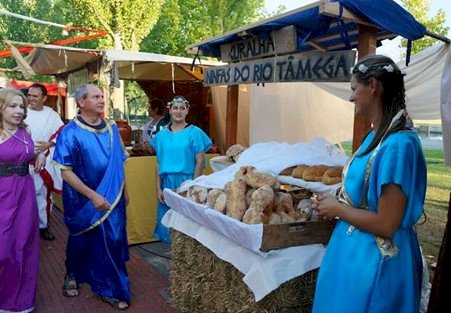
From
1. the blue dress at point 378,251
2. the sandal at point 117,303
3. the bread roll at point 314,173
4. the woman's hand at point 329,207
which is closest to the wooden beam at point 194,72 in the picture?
the sandal at point 117,303

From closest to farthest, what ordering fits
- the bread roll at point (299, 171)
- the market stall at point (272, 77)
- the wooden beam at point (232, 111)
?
1. the market stall at point (272, 77)
2. the bread roll at point (299, 171)
3. the wooden beam at point (232, 111)

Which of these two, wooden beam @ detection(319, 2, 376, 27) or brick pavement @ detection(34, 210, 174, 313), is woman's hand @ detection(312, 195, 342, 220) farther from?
brick pavement @ detection(34, 210, 174, 313)

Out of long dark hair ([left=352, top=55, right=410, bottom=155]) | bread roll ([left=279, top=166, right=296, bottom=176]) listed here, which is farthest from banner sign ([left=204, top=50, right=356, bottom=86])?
long dark hair ([left=352, top=55, right=410, bottom=155])

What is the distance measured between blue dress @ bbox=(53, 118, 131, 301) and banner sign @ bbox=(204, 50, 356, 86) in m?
1.26

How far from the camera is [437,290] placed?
1633mm

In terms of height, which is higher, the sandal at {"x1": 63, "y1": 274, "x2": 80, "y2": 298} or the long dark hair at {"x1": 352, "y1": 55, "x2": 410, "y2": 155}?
the long dark hair at {"x1": 352, "y1": 55, "x2": 410, "y2": 155}

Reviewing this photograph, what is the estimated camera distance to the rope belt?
128 inches

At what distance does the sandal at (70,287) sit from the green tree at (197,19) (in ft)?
47.7

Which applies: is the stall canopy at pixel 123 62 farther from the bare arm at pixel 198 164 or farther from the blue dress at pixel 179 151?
the bare arm at pixel 198 164

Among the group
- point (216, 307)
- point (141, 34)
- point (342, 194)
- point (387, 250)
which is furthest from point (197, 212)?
point (141, 34)

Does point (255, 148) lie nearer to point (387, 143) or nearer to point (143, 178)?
point (387, 143)

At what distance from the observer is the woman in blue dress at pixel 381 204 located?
1555 mm

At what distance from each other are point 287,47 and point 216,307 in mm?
1948

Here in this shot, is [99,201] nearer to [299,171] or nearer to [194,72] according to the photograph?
[299,171]
